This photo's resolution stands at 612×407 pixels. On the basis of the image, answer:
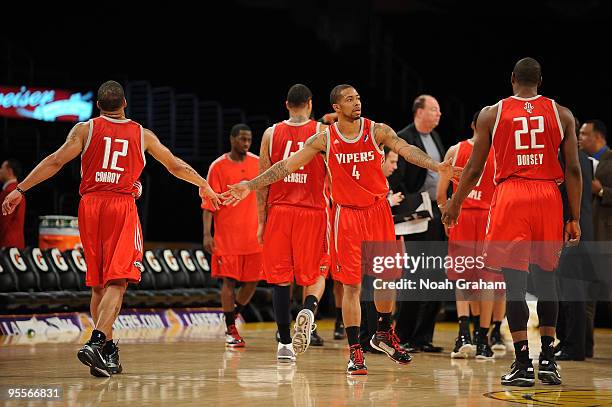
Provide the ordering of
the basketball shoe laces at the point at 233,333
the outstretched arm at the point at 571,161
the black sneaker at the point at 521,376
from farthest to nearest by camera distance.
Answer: the basketball shoe laces at the point at 233,333, the outstretched arm at the point at 571,161, the black sneaker at the point at 521,376

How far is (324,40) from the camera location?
71.4ft

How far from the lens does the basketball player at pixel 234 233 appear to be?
956 centimetres

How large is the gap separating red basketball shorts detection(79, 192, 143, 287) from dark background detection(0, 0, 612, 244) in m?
10.4

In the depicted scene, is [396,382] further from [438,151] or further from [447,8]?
[447,8]

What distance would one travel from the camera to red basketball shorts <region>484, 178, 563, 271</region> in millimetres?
5863

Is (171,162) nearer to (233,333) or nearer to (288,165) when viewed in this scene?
(288,165)

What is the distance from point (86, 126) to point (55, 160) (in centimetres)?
31

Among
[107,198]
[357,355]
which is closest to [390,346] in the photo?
[357,355]

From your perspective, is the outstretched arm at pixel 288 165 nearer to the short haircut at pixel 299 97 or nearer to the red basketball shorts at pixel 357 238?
the red basketball shorts at pixel 357 238

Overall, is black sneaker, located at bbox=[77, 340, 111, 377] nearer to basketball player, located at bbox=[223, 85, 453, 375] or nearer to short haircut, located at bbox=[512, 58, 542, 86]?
basketball player, located at bbox=[223, 85, 453, 375]

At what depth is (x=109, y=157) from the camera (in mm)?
6488

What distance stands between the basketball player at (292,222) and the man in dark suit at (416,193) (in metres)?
1.21

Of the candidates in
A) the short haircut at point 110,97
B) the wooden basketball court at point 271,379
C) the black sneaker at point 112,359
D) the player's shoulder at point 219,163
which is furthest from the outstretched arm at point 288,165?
the player's shoulder at point 219,163

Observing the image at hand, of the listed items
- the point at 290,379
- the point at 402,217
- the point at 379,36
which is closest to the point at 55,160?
the point at 290,379
